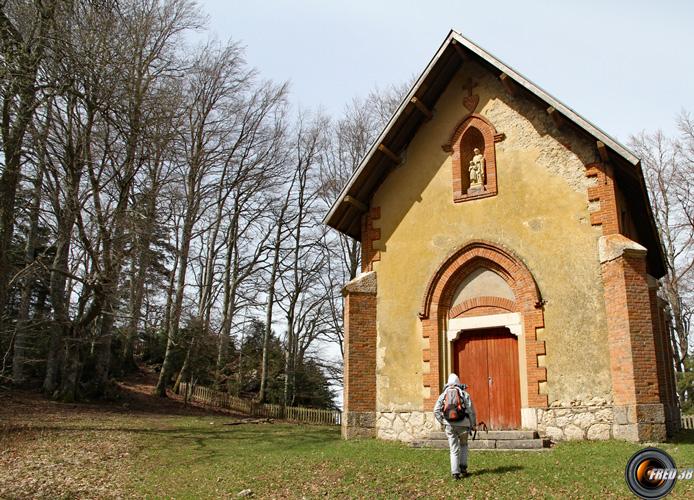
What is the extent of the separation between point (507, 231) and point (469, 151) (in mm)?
2506

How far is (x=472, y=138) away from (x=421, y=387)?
6.28m

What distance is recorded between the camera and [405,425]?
1429 cm

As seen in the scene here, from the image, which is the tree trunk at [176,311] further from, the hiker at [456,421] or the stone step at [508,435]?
the hiker at [456,421]

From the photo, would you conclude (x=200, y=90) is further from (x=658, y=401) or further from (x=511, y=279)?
(x=658, y=401)

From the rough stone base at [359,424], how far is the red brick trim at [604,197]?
6760 millimetres

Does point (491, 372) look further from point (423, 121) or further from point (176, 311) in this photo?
point (176, 311)

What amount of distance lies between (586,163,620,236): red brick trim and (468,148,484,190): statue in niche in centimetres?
243

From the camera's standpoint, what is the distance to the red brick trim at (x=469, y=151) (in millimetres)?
14719

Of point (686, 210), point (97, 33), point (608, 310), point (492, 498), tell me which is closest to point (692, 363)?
point (686, 210)

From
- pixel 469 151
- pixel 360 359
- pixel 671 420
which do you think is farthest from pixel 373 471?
pixel 469 151

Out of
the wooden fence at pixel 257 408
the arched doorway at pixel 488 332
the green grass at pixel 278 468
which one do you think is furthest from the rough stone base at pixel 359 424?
the wooden fence at pixel 257 408

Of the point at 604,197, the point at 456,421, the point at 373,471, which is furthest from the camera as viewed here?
the point at 604,197

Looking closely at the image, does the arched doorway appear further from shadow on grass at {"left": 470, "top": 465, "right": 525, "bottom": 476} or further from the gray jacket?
the gray jacket

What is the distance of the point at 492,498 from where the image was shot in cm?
839
